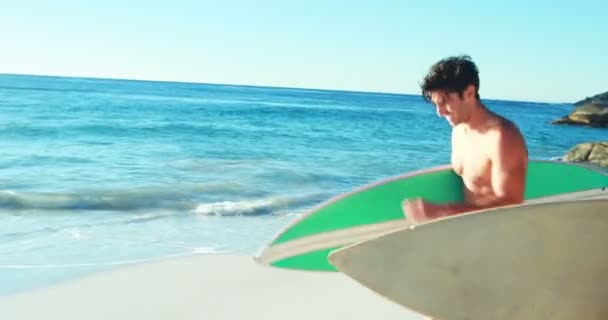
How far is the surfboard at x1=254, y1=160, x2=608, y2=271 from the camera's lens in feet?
10.7

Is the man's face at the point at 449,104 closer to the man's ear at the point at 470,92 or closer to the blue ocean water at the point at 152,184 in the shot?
the man's ear at the point at 470,92

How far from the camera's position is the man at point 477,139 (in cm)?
260

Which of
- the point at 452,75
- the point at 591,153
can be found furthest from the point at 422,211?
the point at 591,153

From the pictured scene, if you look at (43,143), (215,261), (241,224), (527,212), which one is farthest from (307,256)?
(43,143)

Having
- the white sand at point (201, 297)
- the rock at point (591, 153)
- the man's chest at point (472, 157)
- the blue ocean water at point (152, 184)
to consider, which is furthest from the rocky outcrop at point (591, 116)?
the man's chest at point (472, 157)

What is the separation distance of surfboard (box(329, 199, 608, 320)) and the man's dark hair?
50 cm

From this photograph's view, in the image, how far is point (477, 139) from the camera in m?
2.79

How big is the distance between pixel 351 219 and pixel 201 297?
1087mm

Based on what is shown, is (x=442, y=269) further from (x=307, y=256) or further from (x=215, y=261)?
(x=215, y=261)

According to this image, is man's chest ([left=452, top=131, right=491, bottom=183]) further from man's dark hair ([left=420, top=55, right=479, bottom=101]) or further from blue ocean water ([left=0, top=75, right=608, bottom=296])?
blue ocean water ([left=0, top=75, right=608, bottom=296])

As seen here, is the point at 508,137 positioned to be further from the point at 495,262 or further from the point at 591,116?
the point at 591,116

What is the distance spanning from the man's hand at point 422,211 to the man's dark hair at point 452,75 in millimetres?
448

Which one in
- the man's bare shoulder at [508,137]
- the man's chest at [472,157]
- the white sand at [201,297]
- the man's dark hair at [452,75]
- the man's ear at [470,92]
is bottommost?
the white sand at [201,297]

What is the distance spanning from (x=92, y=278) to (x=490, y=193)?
2.53 m
